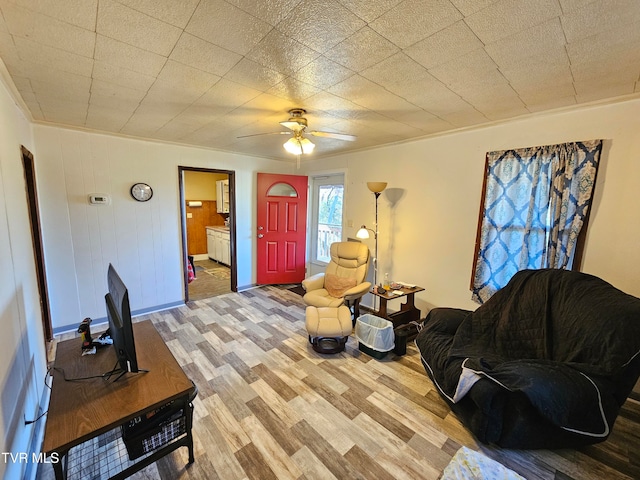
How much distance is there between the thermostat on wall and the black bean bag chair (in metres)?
3.82

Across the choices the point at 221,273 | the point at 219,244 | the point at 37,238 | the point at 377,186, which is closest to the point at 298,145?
the point at 377,186

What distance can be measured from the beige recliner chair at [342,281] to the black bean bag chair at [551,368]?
4.12 ft

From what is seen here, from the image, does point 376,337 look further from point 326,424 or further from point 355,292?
point 326,424

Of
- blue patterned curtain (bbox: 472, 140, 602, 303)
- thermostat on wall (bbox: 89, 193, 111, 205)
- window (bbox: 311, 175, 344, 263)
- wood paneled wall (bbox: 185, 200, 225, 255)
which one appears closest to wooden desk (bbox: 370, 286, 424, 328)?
blue patterned curtain (bbox: 472, 140, 602, 303)

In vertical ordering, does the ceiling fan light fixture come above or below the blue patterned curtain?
above

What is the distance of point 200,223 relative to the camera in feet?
21.5

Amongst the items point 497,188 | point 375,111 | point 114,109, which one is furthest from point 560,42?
point 114,109

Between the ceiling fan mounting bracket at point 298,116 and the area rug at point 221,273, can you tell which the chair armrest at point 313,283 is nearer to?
the ceiling fan mounting bracket at point 298,116

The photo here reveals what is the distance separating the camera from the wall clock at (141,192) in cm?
331

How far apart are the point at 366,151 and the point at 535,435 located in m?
3.32

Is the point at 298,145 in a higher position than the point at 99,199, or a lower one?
higher

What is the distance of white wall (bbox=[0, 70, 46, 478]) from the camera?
4.21 ft

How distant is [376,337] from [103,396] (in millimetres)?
2045

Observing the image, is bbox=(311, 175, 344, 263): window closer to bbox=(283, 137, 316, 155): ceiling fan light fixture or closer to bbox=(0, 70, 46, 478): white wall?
bbox=(283, 137, 316, 155): ceiling fan light fixture
